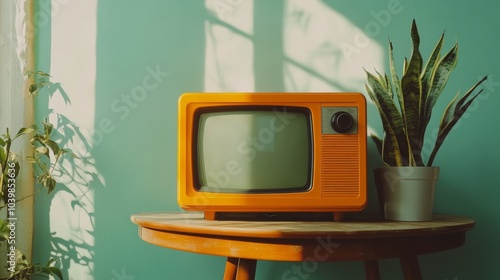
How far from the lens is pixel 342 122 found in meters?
1.10

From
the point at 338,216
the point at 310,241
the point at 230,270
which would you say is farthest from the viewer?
the point at 230,270

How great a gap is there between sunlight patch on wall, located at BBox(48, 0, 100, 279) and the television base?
530 millimetres

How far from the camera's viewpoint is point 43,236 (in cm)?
149

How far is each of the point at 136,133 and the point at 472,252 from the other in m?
1.07

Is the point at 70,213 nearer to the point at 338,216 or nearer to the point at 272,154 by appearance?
the point at 272,154

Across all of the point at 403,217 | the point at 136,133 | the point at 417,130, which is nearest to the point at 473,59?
the point at 417,130

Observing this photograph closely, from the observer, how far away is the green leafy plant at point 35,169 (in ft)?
4.53

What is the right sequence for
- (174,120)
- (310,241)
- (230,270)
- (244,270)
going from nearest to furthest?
(310,241) < (244,270) < (230,270) < (174,120)

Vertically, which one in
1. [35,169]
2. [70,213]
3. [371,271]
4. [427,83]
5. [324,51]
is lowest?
[371,271]

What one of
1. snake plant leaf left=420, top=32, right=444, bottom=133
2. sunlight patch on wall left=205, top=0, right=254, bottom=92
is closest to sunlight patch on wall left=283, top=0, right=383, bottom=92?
sunlight patch on wall left=205, top=0, right=254, bottom=92

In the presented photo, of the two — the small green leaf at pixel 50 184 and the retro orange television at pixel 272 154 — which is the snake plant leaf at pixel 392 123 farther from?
the small green leaf at pixel 50 184

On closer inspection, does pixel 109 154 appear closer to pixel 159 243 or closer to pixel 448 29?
pixel 159 243

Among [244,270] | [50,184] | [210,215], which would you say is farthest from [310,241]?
[50,184]

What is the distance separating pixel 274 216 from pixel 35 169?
30.3 inches
